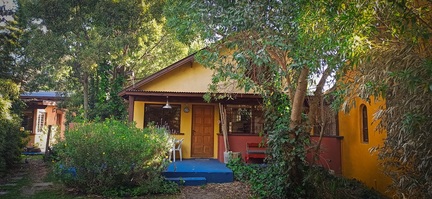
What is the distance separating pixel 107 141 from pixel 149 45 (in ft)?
31.7


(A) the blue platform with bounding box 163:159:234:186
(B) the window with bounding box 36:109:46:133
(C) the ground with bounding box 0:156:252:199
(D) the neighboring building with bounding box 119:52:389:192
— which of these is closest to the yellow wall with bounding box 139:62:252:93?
(D) the neighboring building with bounding box 119:52:389:192

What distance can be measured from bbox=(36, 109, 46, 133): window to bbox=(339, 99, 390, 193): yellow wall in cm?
1569

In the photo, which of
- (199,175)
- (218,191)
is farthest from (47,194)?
(218,191)

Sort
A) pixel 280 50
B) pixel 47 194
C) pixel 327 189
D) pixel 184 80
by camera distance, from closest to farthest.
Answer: pixel 327 189, pixel 47 194, pixel 280 50, pixel 184 80

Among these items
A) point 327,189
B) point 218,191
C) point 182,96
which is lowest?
point 218,191

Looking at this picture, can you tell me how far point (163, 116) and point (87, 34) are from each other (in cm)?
605

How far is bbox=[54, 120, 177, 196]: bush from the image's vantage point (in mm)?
6594

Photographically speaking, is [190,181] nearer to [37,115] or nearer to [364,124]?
[364,124]

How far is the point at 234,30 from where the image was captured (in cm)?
700

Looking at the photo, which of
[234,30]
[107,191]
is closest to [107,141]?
[107,191]

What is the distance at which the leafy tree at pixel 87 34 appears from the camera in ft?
44.1

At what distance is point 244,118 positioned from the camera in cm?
1184

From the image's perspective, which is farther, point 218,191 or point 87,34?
point 87,34

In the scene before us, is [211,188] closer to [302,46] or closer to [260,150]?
[260,150]
